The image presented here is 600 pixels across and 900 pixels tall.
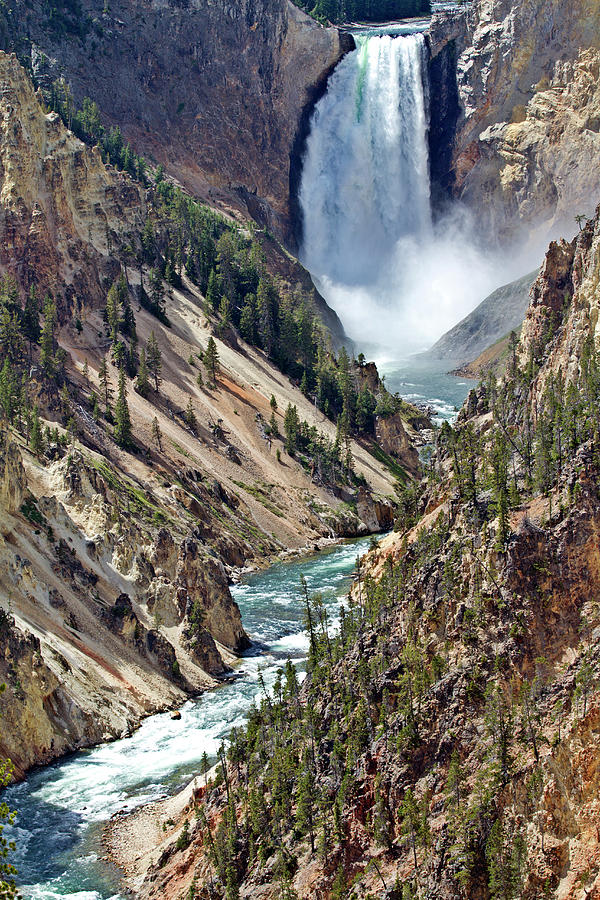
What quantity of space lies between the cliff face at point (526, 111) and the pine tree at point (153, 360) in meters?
93.1

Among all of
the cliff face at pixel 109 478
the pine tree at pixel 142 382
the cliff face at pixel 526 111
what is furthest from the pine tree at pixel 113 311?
the cliff face at pixel 526 111

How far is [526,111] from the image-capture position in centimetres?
18588

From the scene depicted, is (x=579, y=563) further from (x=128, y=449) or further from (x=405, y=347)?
(x=405, y=347)

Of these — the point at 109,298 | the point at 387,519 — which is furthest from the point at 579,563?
the point at 109,298

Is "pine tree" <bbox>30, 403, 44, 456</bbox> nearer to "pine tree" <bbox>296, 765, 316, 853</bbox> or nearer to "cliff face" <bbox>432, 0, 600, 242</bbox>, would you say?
"pine tree" <bbox>296, 765, 316, 853</bbox>

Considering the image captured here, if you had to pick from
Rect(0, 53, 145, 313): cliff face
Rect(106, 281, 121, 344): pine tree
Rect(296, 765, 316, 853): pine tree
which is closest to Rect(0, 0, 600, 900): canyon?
Rect(296, 765, 316, 853): pine tree

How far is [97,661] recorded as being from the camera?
52656 mm

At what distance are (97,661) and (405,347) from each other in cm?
13518

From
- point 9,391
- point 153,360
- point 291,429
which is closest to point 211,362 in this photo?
point 153,360

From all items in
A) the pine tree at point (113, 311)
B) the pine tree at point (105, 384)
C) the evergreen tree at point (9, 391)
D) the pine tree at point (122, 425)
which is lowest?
the pine tree at point (122, 425)

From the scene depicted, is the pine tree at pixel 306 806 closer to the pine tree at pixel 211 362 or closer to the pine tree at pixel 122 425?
the pine tree at pixel 122 425

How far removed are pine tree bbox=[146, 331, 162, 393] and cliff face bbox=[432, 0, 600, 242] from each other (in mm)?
93138

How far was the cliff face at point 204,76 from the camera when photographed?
17062 centimetres

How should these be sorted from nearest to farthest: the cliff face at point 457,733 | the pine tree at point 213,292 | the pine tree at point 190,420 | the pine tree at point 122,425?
the cliff face at point 457,733 → the pine tree at point 122,425 → the pine tree at point 190,420 → the pine tree at point 213,292
